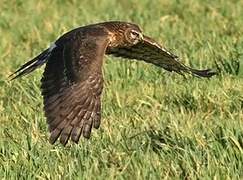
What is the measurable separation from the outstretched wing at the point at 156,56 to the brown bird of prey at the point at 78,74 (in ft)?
0.26

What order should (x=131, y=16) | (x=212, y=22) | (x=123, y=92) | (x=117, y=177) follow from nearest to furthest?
1. (x=117, y=177)
2. (x=123, y=92)
3. (x=212, y=22)
4. (x=131, y=16)

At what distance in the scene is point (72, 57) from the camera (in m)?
5.45

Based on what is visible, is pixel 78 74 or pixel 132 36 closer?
pixel 78 74

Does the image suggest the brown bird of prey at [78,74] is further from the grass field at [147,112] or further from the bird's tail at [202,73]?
the bird's tail at [202,73]

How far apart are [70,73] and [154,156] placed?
2.45ft

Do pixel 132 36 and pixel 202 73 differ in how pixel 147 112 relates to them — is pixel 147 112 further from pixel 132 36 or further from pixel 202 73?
pixel 202 73

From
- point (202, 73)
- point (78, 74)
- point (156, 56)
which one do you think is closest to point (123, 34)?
point (156, 56)

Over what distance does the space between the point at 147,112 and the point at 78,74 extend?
3.33ft

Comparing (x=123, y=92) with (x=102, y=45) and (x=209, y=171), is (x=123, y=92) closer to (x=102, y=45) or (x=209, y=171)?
(x=102, y=45)

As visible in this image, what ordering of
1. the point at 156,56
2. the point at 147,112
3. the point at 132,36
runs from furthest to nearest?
the point at 156,56
the point at 132,36
the point at 147,112

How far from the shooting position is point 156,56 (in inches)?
261

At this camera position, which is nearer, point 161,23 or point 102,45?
point 102,45

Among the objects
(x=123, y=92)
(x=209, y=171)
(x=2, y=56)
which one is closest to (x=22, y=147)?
(x=209, y=171)

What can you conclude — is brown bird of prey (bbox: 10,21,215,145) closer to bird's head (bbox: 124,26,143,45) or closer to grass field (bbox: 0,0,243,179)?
bird's head (bbox: 124,26,143,45)
